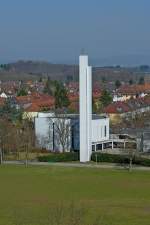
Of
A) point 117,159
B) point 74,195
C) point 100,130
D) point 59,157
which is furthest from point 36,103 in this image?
point 74,195

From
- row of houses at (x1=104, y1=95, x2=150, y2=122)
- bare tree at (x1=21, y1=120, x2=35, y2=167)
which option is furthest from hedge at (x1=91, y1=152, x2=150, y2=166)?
row of houses at (x1=104, y1=95, x2=150, y2=122)

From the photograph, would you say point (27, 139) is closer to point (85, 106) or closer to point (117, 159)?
point (85, 106)

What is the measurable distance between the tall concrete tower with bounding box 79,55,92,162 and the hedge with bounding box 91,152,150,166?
0.76 meters

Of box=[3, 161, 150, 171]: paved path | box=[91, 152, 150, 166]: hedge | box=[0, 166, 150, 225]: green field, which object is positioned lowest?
box=[0, 166, 150, 225]: green field

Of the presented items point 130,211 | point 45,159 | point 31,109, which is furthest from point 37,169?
point 31,109

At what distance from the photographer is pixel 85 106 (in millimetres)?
47906

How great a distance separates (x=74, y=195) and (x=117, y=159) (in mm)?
14245

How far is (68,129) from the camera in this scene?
175 ft

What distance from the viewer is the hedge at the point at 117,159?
4394cm

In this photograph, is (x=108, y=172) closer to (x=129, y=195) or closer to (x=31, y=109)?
(x=129, y=195)

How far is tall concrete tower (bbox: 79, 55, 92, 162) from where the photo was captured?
47.8 meters

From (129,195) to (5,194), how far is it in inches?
247

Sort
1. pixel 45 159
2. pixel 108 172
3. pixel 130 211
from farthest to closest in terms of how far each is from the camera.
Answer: pixel 45 159 < pixel 108 172 < pixel 130 211

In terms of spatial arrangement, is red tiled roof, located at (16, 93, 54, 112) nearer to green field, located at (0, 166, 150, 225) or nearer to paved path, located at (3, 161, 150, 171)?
paved path, located at (3, 161, 150, 171)
